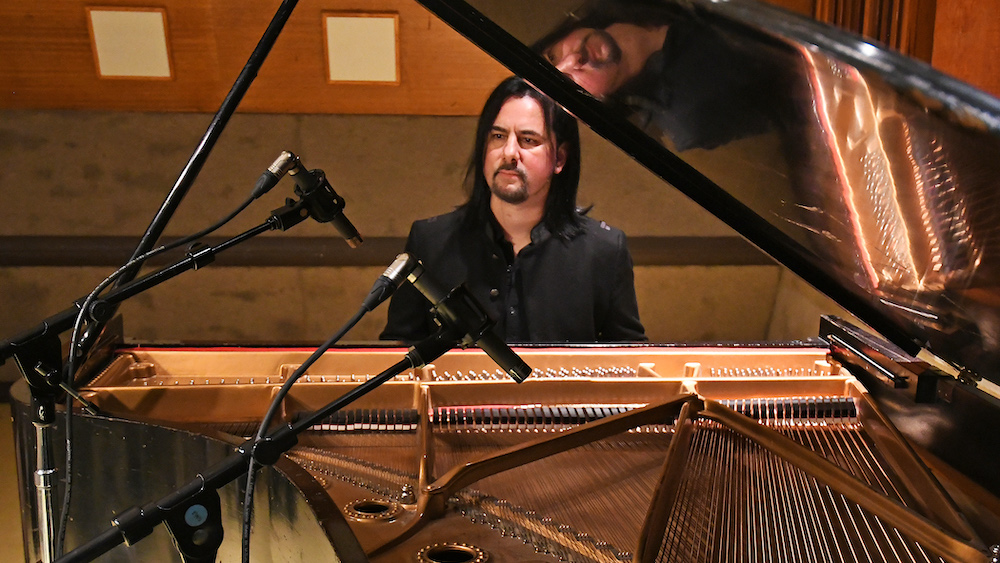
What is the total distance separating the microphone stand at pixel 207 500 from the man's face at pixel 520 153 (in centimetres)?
184

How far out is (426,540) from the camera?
4.57ft

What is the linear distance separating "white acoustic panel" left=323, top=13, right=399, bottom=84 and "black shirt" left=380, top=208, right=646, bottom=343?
1.12 m

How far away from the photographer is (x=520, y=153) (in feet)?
9.30

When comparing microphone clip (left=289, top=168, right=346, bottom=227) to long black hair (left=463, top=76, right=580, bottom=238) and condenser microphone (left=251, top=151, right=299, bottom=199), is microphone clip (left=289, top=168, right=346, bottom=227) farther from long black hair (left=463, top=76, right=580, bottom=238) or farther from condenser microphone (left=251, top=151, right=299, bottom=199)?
long black hair (left=463, top=76, right=580, bottom=238)

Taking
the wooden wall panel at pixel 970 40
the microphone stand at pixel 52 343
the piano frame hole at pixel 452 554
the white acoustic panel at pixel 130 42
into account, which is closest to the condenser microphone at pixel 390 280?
the microphone stand at pixel 52 343

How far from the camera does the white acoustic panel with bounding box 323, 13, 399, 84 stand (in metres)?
3.63

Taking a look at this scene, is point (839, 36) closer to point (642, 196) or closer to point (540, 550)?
point (540, 550)

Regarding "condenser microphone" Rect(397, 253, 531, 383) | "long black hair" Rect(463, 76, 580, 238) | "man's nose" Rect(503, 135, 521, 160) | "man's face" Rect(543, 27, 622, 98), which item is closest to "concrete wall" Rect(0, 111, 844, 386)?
"long black hair" Rect(463, 76, 580, 238)

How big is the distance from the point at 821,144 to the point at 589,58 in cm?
39

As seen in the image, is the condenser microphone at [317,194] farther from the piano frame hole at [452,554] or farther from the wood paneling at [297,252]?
the wood paneling at [297,252]

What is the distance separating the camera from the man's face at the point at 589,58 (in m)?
1.20

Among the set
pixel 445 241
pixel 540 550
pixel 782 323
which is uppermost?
pixel 445 241

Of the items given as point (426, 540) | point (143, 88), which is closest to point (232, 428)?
point (426, 540)

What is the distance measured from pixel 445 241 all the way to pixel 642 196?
4.67 feet
